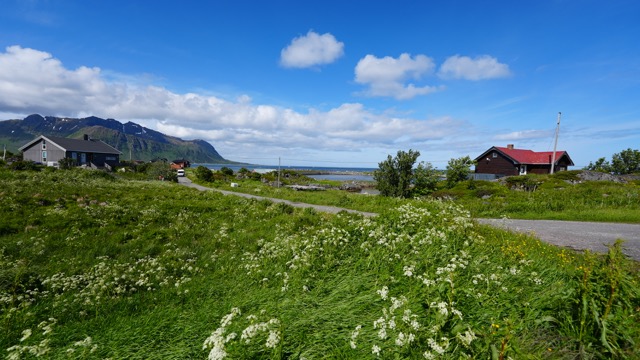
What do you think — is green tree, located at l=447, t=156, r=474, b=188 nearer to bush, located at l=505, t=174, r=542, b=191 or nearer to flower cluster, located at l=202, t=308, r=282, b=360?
bush, located at l=505, t=174, r=542, b=191

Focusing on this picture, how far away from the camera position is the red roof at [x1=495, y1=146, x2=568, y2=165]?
57.1 meters

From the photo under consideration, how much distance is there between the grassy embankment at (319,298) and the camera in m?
3.96

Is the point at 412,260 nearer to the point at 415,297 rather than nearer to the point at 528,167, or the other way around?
the point at 415,297

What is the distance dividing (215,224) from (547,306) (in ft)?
46.1

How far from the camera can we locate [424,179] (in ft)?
118

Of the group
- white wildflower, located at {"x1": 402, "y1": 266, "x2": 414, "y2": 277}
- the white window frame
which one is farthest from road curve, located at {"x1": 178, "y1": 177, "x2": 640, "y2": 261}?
the white window frame

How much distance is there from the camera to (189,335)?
512cm

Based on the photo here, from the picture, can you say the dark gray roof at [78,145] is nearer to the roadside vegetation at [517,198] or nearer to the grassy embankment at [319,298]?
the roadside vegetation at [517,198]

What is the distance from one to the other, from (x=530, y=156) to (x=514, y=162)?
604 cm

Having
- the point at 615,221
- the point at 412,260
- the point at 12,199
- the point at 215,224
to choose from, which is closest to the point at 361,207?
the point at 215,224

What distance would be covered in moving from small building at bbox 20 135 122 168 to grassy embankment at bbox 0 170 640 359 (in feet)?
214

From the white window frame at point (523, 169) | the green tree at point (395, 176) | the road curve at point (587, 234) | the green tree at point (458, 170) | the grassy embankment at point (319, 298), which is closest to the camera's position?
the grassy embankment at point (319, 298)

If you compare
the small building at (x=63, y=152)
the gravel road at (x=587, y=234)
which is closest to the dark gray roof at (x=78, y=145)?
the small building at (x=63, y=152)

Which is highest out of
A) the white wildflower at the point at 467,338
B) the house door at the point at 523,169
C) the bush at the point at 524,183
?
the house door at the point at 523,169
